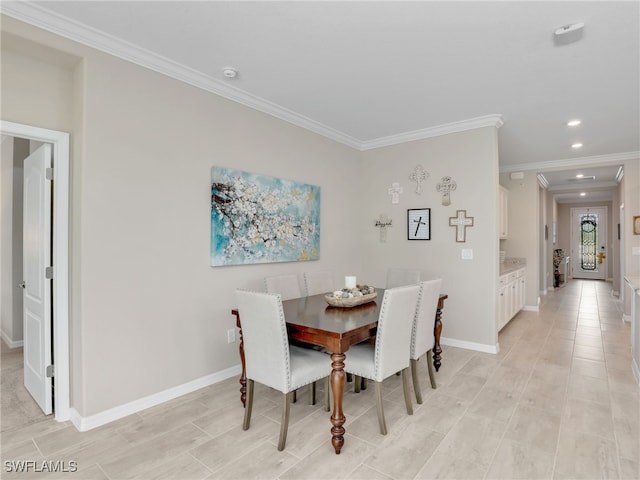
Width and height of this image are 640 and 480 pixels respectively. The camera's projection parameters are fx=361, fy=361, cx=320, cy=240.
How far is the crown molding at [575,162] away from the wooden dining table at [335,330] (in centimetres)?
499

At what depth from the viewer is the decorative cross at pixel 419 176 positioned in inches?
179

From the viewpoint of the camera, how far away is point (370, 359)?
2.48 m

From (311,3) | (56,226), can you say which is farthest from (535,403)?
(56,226)

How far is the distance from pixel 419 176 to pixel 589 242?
10.0m

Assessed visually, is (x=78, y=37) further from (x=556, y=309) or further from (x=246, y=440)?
(x=556, y=309)

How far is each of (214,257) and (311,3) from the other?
81.1 inches

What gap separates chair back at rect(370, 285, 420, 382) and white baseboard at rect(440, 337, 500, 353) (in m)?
2.01

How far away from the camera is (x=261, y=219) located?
11.7 ft

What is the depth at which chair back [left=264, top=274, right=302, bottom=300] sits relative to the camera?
10.8 feet

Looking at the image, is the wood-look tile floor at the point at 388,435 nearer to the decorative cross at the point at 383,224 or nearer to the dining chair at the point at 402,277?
the dining chair at the point at 402,277

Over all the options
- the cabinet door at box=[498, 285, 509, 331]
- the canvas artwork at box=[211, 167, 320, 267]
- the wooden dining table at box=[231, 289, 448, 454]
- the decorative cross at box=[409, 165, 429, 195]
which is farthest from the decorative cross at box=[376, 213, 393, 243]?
the wooden dining table at box=[231, 289, 448, 454]

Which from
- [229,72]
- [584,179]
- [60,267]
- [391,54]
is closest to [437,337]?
[391,54]

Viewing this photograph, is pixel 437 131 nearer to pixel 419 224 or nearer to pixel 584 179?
pixel 419 224

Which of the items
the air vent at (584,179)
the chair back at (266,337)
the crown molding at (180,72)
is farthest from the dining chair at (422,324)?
the air vent at (584,179)
